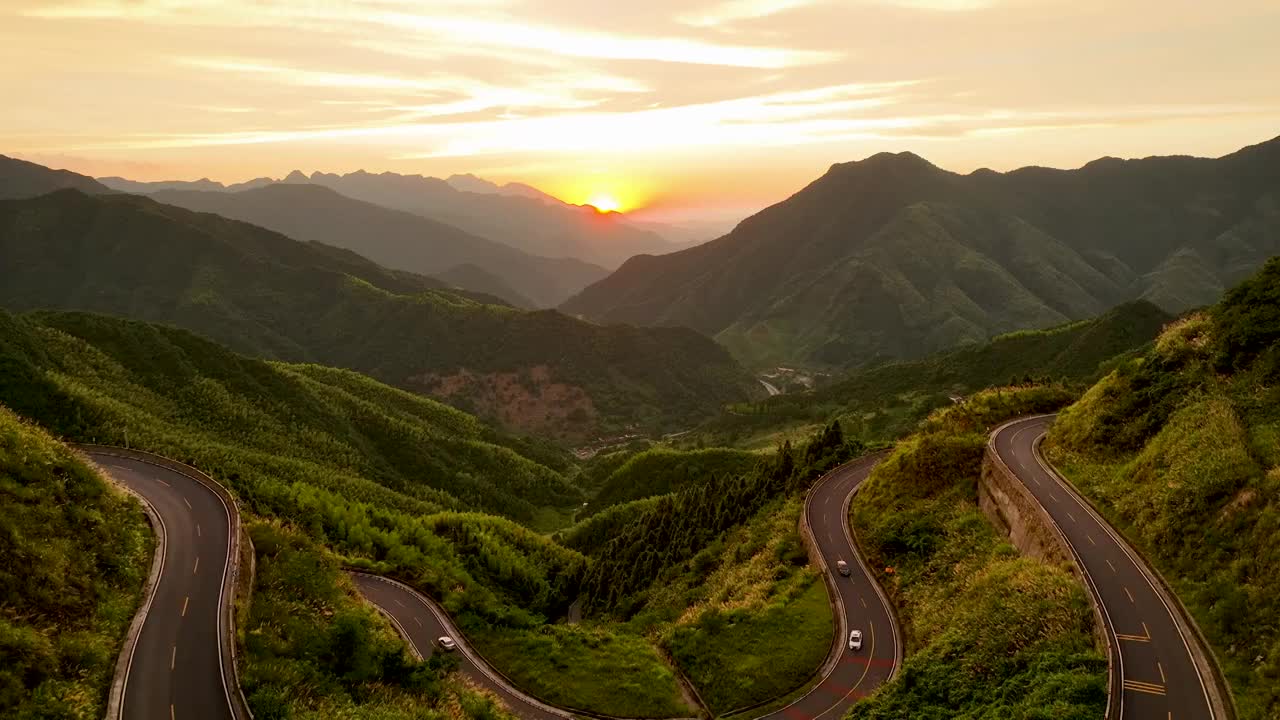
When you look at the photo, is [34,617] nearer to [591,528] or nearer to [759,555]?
[759,555]

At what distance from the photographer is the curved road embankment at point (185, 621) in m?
28.1

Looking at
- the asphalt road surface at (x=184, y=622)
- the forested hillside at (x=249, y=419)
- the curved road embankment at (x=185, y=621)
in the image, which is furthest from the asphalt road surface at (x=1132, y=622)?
the forested hillside at (x=249, y=419)

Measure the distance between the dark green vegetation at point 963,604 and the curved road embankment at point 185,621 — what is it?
30.2m

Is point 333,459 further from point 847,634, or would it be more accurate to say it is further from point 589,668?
point 847,634

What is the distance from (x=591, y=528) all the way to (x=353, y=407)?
A: 6131 centimetres

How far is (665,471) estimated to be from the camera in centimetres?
11525

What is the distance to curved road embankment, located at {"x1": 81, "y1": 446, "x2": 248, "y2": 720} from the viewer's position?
28.1 m

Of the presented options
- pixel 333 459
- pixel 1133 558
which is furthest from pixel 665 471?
pixel 1133 558

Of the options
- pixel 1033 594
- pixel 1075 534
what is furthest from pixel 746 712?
pixel 1075 534

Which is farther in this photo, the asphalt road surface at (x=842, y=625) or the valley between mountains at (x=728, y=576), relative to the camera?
the asphalt road surface at (x=842, y=625)

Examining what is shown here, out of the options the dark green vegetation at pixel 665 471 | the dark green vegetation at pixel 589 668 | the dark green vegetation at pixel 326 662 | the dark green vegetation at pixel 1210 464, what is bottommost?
the dark green vegetation at pixel 665 471

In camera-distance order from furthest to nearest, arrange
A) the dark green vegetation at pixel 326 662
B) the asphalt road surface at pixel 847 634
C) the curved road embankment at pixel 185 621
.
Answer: the asphalt road surface at pixel 847 634, the dark green vegetation at pixel 326 662, the curved road embankment at pixel 185 621

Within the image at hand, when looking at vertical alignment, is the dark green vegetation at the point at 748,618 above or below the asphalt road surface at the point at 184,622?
below

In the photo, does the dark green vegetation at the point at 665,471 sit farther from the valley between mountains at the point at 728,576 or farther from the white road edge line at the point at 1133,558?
the white road edge line at the point at 1133,558
